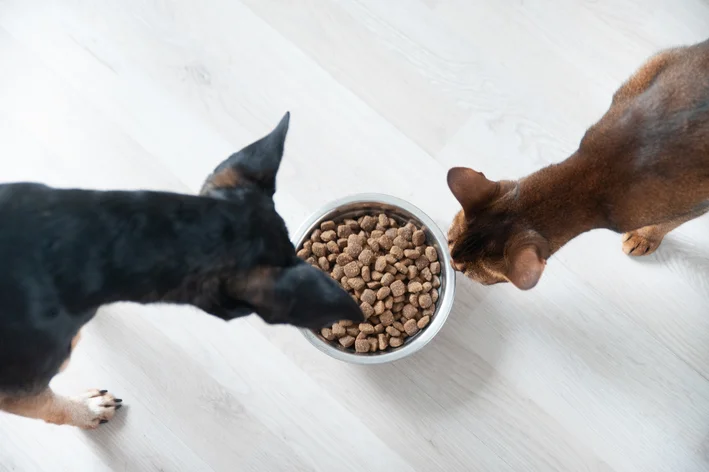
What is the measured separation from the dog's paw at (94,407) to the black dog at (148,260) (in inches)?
21.0

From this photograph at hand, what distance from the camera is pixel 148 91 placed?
187 centimetres

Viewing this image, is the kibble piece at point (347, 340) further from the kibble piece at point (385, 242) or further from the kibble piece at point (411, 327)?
the kibble piece at point (385, 242)

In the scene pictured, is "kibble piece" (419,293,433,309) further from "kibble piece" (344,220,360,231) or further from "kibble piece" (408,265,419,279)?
"kibble piece" (344,220,360,231)

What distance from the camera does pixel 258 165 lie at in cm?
116

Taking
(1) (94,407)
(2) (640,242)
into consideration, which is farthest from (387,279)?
(1) (94,407)

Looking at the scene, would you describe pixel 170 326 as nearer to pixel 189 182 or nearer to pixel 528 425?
pixel 189 182

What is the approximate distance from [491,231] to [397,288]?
306 mm

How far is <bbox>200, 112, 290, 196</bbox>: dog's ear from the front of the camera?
3.79 ft

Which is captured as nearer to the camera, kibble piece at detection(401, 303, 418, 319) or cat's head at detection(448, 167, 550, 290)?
cat's head at detection(448, 167, 550, 290)

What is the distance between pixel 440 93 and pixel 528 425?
96 cm

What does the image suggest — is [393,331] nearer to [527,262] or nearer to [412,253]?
[412,253]

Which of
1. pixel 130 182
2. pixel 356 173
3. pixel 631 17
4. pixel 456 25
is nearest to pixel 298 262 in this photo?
pixel 356 173

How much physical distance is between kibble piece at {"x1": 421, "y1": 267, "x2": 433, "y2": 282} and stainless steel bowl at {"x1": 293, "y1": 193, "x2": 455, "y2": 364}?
0.03 metres

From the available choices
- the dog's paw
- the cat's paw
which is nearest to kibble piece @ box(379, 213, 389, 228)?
the cat's paw
